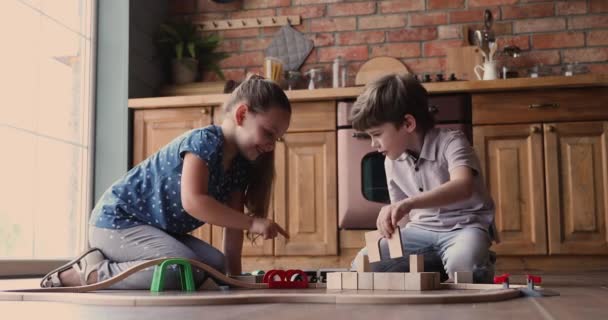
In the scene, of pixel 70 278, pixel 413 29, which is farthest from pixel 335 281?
pixel 413 29

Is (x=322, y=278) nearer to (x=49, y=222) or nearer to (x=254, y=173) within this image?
(x=254, y=173)

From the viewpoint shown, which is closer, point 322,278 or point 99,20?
point 322,278

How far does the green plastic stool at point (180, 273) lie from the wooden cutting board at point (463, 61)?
246cm

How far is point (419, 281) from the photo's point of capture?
153 cm

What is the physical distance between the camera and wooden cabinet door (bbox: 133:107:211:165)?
3672 millimetres

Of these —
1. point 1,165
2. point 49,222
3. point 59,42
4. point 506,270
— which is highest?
point 59,42

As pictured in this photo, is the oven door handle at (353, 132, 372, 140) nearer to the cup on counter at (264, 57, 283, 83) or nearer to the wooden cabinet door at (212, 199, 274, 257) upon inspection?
the wooden cabinet door at (212, 199, 274, 257)

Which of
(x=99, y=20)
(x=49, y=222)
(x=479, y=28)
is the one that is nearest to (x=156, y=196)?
(x=49, y=222)

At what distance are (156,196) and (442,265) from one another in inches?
34.6

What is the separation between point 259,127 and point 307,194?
158 centimetres

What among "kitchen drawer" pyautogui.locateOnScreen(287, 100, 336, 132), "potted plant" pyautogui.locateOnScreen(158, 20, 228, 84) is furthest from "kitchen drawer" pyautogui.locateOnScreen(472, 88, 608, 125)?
"potted plant" pyautogui.locateOnScreen(158, 20, 228, 84)

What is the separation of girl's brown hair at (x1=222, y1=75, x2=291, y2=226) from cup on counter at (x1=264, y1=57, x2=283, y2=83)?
1.75 m

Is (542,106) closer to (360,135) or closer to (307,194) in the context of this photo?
(360,135)

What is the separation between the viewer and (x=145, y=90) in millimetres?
3924
